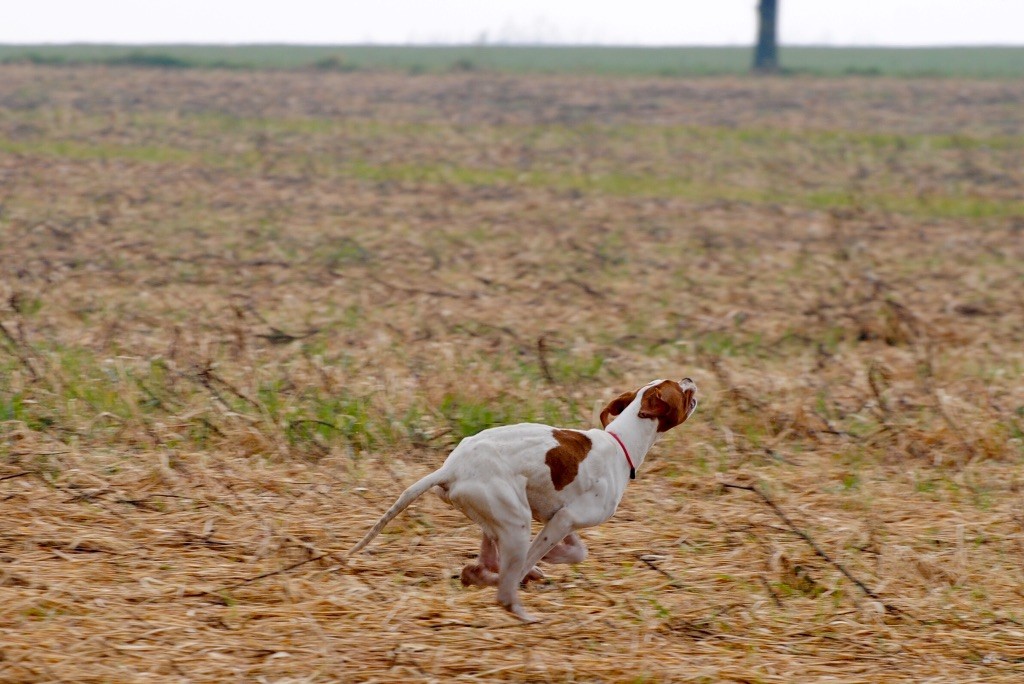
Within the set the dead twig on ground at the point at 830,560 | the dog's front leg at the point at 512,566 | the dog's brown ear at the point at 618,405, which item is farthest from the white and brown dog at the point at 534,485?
the dead twig on ground at the point at 830,560

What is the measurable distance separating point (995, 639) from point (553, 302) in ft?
21.2

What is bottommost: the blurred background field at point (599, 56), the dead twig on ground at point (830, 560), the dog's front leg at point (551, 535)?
the dead twig on ground at point (830, 560)

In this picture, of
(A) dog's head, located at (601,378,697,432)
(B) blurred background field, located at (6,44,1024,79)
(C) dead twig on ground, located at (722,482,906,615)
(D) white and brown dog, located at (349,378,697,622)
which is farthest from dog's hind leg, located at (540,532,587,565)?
(B) blurred background field, located at (6,44,1024,79)

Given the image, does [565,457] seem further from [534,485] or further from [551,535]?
[551,535]

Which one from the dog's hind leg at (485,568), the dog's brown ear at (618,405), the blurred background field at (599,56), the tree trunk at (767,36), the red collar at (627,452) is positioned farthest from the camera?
Result: the blurred background field at (599,56)

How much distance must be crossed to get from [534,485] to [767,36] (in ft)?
129

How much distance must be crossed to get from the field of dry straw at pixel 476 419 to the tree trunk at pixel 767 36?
2416 centimetres

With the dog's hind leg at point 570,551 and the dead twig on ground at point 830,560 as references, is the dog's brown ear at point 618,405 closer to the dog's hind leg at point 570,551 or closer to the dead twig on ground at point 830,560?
the dog's hind leg at point 570,551

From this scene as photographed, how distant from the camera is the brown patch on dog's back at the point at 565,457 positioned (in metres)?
4.88

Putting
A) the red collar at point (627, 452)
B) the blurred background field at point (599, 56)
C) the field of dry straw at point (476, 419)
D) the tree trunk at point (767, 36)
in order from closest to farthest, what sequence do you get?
the field of dry straw at point (476, 419) → the red collar at point (627, 452) → the tree trunk at point (767, 36) → the blurred background field at point (599, 56)

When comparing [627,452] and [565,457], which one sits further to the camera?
[627,452]

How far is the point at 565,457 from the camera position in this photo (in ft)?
16.1

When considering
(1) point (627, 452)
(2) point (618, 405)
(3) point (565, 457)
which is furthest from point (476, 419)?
(3) point (565, 457)

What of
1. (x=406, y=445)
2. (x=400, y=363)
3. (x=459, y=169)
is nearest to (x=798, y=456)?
(x=406, y=445)
